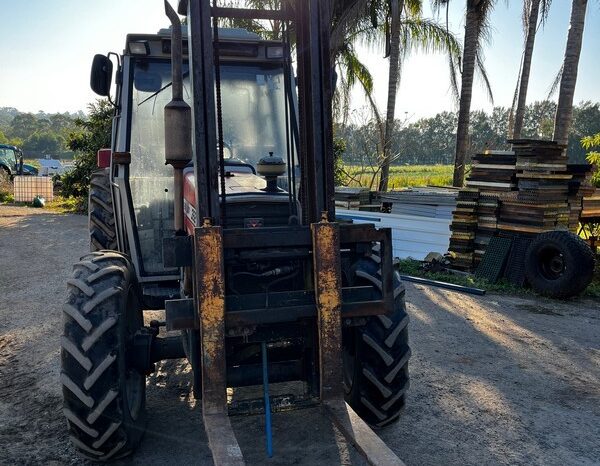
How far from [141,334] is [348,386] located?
1.44m

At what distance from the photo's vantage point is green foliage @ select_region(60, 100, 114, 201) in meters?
18.9

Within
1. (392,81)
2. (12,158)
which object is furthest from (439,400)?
(12,158)

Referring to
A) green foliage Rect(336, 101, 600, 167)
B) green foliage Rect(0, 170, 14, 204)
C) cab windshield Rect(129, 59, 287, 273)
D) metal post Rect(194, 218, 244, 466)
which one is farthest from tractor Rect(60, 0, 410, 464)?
green foliage Rect(336, 101, 600, 167)

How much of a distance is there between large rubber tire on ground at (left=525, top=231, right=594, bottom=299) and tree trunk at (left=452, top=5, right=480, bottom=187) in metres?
7.44

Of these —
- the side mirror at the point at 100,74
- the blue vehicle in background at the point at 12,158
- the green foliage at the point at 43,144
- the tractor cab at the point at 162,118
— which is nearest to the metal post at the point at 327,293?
the tractor cab at the point at 162,118

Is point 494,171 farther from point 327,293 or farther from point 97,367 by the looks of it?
point 97,367

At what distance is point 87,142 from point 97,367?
55.5 feet

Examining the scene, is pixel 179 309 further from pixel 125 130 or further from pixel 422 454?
pixel 125 130

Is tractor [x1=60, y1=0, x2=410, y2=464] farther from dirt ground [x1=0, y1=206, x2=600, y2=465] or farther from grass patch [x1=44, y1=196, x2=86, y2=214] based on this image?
grass patch [x1=44, y1=196, x2=86, y2=214]

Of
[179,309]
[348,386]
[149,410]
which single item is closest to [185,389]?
[149,410]

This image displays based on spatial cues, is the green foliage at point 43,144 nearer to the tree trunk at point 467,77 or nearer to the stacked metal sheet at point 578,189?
the tree trunk at point 467,77

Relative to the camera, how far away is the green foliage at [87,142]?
18891mm

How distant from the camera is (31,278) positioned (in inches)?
394

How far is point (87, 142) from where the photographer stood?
19.1m
